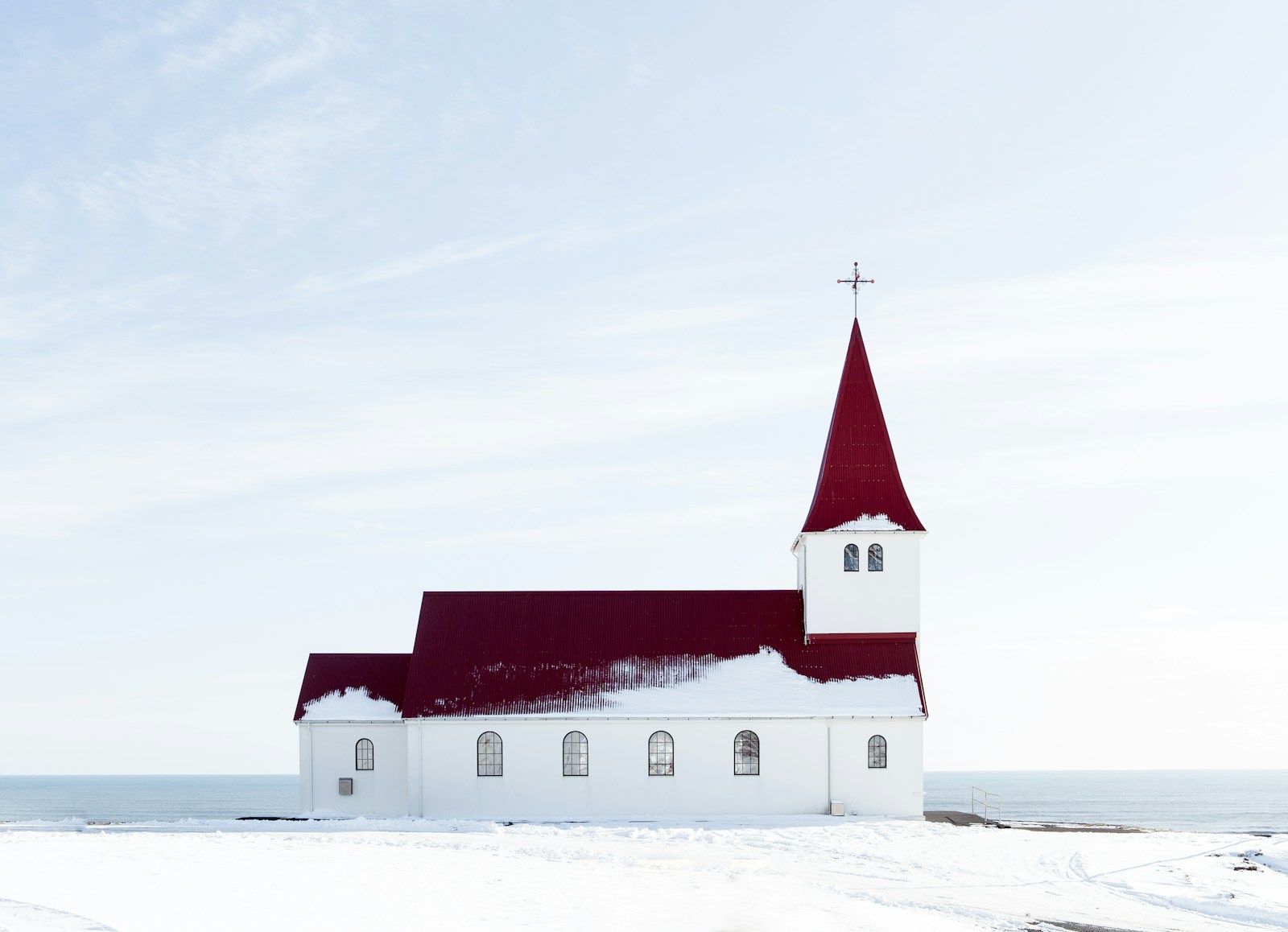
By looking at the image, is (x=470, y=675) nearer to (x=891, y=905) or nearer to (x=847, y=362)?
(x=847, y=362)

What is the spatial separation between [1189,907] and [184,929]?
17668 mm

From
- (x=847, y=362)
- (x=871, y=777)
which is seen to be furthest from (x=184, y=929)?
(x=847, y=362)

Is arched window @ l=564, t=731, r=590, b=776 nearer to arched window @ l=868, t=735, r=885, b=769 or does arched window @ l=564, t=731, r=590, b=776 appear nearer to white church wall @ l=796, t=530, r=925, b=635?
white church wall @ l=796, t=530, r=925, b=635

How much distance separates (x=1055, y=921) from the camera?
2236cm

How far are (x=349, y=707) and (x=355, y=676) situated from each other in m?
1.23

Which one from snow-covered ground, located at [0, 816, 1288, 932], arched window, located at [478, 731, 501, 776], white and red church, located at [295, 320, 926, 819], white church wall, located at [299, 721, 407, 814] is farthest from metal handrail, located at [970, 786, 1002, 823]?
white church wall, located at [299, 721, 407, 814]

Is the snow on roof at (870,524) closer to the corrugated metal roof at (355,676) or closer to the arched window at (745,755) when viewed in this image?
the arched window at (745,755)

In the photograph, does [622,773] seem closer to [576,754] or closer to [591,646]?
[576,754]

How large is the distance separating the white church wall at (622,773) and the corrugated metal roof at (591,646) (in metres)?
0.94

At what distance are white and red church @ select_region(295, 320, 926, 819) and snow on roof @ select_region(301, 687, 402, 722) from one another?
70 mm

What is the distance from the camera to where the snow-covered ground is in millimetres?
20016

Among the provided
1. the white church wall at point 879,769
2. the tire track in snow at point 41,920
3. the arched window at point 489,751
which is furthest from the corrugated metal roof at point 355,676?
the tire track in snow at point 41,920

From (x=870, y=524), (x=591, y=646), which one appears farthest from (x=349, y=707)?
(x=870, y=524)

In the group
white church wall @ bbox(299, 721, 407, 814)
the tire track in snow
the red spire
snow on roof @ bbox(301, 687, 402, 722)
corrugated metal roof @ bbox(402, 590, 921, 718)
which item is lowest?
white church wall @ bbox(299, 721, 407, 814)
